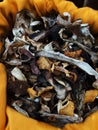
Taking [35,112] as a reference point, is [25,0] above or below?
above

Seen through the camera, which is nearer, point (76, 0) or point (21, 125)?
point (21, 125)

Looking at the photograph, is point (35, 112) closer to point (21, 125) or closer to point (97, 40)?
point (21, 125)

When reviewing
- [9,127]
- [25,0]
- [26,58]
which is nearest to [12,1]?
[25,0]

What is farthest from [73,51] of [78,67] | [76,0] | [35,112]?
[76,0]

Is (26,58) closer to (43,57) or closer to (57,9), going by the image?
(43,57)

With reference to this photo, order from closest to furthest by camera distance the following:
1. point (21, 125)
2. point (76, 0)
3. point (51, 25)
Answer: point (21, 125), point (51, 25), point (76, 0)

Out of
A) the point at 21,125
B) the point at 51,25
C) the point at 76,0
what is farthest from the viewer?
the point at 76,0
